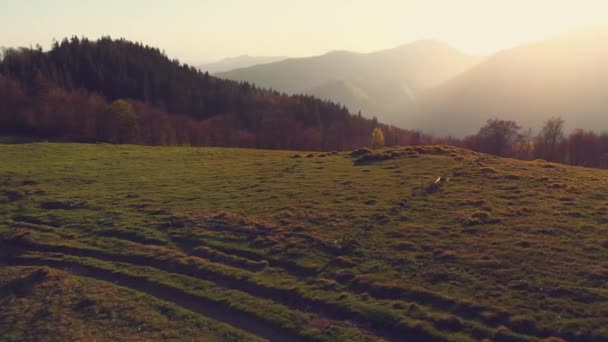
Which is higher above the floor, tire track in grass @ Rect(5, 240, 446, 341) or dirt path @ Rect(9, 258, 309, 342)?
tire track in grass @ Rect(5, 240, 446, 341)

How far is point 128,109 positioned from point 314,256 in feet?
284

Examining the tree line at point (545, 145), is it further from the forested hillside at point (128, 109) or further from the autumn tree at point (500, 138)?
the forested hillside at point (128, 109)

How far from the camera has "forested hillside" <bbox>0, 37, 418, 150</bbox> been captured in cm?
11094

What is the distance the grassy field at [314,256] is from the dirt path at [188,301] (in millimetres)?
97

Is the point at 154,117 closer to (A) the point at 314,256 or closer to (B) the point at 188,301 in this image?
(A) the point at 314,256

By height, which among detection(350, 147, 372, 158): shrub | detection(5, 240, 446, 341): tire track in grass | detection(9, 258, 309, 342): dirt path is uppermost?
detection(350, 147, 372, 158): shrub

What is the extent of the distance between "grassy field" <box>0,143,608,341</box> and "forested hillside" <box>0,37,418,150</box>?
208ft

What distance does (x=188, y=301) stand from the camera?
2509 cm

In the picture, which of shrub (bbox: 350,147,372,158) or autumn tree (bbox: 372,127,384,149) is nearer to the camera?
shrub (bbox: 350,147,372,158)

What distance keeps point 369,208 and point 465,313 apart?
15.8 metres

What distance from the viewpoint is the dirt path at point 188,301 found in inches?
864

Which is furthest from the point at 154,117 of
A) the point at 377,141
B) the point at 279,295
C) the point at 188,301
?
the point at 279,295

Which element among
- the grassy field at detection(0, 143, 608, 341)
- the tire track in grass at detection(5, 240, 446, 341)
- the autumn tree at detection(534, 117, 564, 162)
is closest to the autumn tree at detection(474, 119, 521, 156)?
the autumn tree at detection(534, 117, 564, 162)

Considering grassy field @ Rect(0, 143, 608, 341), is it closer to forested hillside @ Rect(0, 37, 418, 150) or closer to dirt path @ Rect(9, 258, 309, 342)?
dirt path @ Rect(9, 258, 309, 342)
